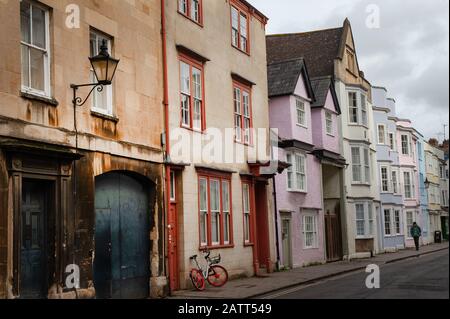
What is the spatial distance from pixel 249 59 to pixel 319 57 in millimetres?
14201

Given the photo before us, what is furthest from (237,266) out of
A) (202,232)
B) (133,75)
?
(133,75)

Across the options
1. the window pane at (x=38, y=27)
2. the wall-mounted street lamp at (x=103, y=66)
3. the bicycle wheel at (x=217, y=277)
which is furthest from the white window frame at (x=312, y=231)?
the window pane at (x=38, y=27)

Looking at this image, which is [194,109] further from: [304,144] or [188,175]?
[304,144]

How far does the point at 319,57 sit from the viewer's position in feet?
120

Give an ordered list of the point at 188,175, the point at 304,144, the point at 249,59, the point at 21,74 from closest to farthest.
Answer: the point at 21,74, the point at 188,175, the point at 249,59, the point at 304,144

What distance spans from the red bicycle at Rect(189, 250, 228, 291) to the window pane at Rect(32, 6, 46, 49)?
7616mm

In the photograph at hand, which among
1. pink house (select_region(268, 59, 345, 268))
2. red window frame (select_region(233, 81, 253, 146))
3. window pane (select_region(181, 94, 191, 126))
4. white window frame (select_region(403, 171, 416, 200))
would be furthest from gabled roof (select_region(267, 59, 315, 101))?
white window frame (select_region(403, 171, 416, 200))

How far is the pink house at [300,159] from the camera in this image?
86.4 feet

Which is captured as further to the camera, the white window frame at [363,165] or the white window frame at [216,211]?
the white window frame at [363,165]

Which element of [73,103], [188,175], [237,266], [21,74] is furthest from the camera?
[237,266]

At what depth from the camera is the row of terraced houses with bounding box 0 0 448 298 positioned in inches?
487

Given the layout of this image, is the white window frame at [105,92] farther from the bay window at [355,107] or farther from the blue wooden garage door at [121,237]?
the bay window at [355,107]

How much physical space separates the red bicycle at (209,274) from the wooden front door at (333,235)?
1285cm

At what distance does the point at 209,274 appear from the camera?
1839 centimetres
